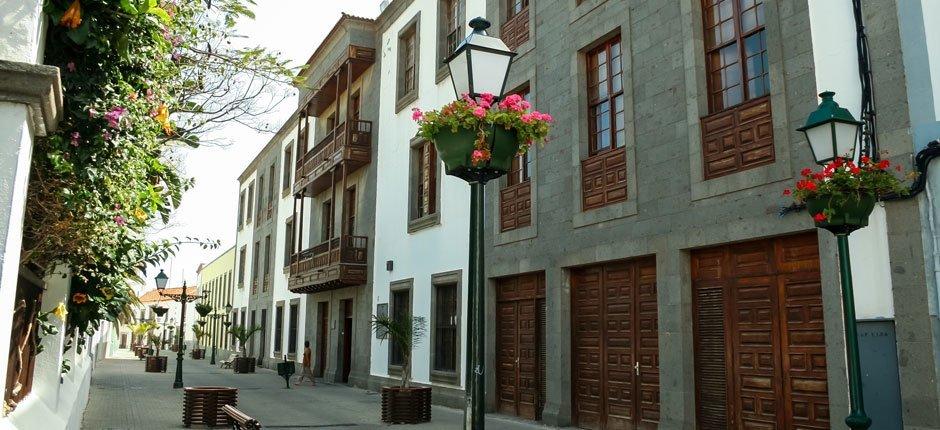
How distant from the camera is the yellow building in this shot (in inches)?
1794

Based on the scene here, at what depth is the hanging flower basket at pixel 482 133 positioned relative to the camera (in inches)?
222

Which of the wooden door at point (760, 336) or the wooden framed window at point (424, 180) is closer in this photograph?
the wooden door at point (760, 336)

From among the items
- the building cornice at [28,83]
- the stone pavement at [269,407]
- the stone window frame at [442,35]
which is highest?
the stone window frame at [442,35]

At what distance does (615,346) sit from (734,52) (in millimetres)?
4743

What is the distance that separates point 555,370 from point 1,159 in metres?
10.6

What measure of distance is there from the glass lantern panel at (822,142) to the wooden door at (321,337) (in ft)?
68.9

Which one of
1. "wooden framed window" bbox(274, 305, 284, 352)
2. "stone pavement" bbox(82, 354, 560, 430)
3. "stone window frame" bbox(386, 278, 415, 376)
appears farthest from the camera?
"wooden framed window" bbox(274, 305, 284, 352)

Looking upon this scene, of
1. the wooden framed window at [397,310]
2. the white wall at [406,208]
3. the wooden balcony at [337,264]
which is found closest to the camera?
the white wall at [406,208]

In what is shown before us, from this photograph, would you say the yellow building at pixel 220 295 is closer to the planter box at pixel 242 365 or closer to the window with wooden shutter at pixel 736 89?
the planter box at pixel 242 365

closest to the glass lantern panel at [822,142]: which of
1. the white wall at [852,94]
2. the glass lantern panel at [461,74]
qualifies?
the white wall at [852,94]

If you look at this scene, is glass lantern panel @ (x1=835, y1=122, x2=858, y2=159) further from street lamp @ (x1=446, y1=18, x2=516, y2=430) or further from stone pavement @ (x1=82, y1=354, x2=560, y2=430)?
stone pavement @ (x1=82, y1=354, x2=560, y2=430)

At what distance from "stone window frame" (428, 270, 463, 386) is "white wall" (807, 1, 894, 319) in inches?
365

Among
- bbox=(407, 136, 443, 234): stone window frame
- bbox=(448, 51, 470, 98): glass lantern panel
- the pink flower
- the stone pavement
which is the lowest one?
the stone pavement

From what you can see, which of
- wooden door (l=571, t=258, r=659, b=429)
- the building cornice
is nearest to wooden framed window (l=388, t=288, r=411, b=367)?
wooden door (l=571, t=258, r=659, b=429)
